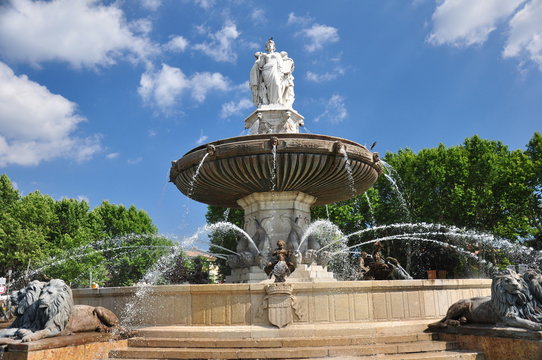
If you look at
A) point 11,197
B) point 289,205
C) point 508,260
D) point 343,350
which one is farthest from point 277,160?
point 11,197

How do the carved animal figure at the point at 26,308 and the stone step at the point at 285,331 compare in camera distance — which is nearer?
the carved animal figure at the point at 26,308

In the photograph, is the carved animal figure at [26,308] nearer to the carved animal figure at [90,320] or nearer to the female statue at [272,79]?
the carved animal figure at [90,320]

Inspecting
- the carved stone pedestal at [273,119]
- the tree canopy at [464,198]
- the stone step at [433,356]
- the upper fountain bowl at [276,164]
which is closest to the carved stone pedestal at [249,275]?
the upper fountain bowl at [276,164]

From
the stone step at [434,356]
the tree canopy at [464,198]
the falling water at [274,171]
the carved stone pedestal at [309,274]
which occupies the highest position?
the tree canopy at [464,198]

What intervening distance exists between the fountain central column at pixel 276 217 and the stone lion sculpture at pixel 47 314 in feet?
16.6

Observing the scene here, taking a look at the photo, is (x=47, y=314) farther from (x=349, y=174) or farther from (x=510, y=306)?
(x=349, y=174)

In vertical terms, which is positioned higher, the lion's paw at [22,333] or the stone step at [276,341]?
the lion's paw at [22,333]

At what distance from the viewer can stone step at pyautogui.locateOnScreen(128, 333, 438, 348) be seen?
6.43 m

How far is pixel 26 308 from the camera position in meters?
6.54

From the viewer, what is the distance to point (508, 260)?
27.2 m

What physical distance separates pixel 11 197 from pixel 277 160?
33.5 meters

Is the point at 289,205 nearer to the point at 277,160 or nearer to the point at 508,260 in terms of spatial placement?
the point at 277,160

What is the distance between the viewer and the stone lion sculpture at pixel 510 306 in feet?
20.2

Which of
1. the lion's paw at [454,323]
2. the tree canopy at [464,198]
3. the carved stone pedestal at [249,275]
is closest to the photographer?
the lion's paw at [454,323]
